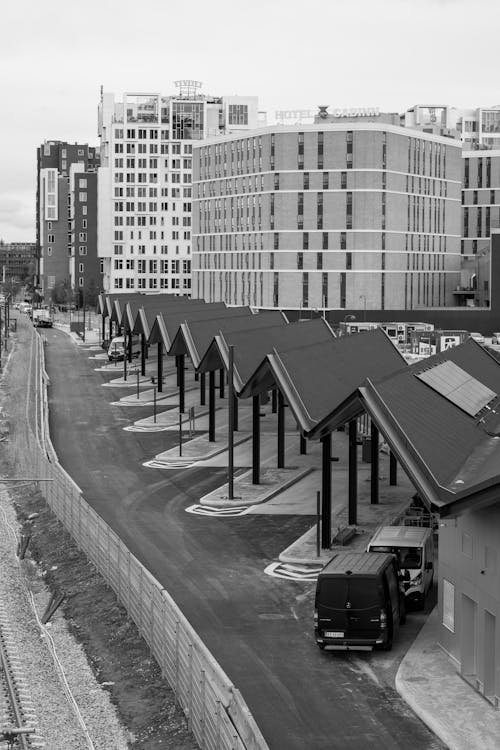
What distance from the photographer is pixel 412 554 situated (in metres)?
33.3

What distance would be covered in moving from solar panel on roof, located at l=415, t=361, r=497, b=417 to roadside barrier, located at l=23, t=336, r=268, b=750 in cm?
1159

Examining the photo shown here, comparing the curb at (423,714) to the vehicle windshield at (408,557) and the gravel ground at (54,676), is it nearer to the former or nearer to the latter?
the gravel ground at (54,676)

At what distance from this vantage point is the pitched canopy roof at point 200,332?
69000 millimetres

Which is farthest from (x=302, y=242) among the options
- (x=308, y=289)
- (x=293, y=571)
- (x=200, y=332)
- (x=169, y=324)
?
(x=293, y=571)

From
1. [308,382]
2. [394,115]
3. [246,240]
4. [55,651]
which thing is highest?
[394,115]

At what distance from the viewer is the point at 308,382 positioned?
4347 centimetres

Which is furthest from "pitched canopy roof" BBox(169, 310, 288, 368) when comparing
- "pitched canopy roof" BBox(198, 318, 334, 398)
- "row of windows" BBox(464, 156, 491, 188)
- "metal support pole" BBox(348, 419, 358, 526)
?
"row of windows" BBox(464, 156, 491, 188)

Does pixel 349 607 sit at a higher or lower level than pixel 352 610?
higher

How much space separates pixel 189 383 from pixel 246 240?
6430 centimetres

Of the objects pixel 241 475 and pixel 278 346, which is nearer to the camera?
pixel 241 475

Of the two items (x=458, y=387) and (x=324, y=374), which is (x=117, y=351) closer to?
(x=324, y=374)

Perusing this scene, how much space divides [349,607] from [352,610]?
0.54 feet

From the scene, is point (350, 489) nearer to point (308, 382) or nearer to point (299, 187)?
point (308, 382)

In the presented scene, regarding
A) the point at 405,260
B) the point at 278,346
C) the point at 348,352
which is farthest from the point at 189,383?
the point at 405,260
